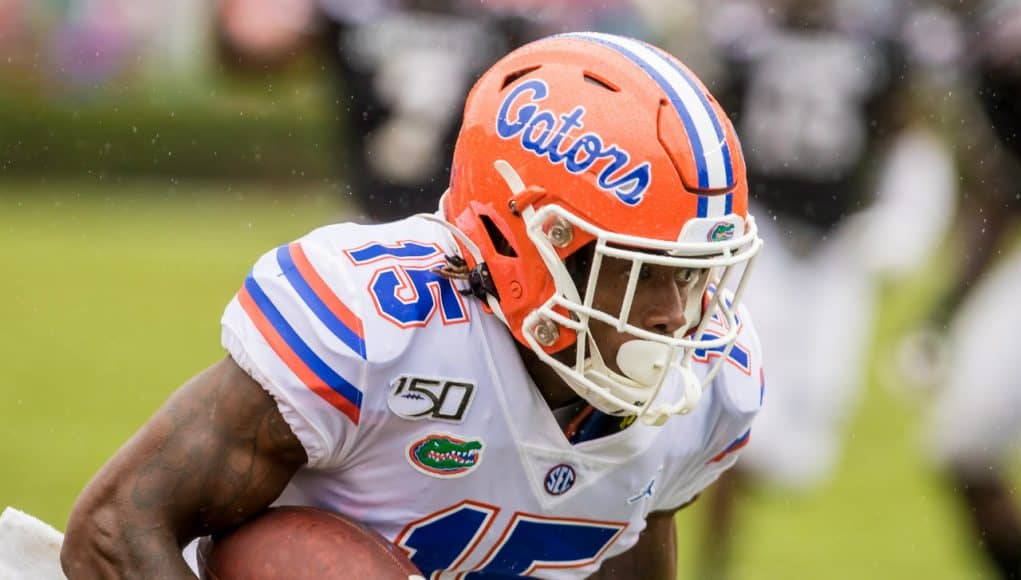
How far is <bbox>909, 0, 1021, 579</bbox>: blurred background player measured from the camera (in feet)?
15.0

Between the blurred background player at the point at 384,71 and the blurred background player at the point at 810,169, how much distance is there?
2.96ft

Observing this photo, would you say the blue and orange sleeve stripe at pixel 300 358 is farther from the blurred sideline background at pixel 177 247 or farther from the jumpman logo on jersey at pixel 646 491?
the blurred sideline background at pixel 177 247

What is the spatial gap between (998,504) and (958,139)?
2282mm

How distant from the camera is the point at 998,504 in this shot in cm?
456

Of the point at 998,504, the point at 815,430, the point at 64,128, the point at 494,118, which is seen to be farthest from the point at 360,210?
the point at 64,128

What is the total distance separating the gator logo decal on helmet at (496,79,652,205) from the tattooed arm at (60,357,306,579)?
0.49 meters

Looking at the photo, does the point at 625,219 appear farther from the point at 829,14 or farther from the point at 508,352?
the point at 829,14

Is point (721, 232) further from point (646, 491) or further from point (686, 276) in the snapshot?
point (646, 491)

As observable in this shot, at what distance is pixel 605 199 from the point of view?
2.22 metres

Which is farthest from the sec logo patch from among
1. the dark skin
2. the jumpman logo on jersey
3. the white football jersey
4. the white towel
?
the white towel

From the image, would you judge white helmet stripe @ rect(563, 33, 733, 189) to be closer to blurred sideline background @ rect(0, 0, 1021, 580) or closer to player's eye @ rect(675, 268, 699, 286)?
player's eye @ rect(675, 268, 699, 286)

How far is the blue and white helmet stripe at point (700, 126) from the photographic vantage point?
2.24 metres

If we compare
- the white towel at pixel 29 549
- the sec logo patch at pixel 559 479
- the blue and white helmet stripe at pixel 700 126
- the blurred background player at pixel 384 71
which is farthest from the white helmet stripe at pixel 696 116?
the blurred background player at pixel 384 71

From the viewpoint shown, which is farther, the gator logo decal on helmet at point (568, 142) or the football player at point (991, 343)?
the football player at point (991, 343)
